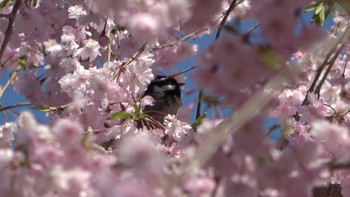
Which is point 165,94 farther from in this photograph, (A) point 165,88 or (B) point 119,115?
(B) point 119,115

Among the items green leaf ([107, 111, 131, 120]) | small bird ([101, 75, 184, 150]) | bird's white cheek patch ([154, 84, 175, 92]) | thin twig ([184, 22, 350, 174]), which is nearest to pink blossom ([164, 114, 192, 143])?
green leaf ([107, 111, 131, 120])

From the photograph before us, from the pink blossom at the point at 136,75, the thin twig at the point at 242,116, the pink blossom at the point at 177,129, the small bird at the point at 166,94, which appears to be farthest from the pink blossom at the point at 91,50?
the thin twig at the point at 242,116

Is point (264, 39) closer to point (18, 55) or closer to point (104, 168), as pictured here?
point (104, 168)

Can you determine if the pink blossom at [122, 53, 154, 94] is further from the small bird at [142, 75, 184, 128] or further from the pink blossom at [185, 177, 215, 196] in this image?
the pink blossom at [185, 177, 215, 196]

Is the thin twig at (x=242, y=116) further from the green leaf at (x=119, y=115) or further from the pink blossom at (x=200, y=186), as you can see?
the green leaf at (x=119, y=115)

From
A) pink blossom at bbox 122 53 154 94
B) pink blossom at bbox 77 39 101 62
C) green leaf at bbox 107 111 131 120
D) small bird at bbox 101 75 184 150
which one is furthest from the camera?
small bird at bbox 101 75 184 150

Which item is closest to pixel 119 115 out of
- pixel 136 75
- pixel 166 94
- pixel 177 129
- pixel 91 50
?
pixel 177 129

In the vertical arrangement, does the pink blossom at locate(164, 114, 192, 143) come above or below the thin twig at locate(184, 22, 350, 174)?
above

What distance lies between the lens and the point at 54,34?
14.0 ft

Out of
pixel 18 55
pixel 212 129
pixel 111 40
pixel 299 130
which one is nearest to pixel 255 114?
pixel 212 129

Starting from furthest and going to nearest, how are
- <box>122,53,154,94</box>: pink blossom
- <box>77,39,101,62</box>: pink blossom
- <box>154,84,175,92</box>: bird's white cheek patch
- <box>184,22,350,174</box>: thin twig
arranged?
<box>154,84,175,92</box>: bird's white cheek patch, <box>77,39,101,62</box>: pink blossom, <box>122,53,154,94</box>: pink blossom, <box>184,22,350,174</box>: thin twig

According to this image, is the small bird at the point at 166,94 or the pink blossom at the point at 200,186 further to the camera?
the small bird at the point at 166,94

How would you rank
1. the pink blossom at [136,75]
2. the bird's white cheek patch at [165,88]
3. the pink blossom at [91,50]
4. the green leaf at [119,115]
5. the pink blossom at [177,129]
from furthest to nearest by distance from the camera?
the bird's white cheek patch at [165,88] < the pink blossom at [91,50] < the pink blossom at [136,75] < the pink blossom at [177,129] < the green leaf at [119,115]

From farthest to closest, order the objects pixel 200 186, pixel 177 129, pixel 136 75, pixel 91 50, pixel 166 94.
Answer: pixel 166 94 → pixel 91 50 → pixel 136 75 → pixel 177 129 → pixel 200 186
